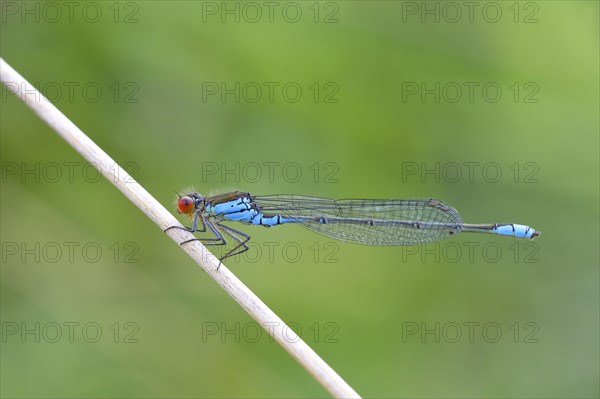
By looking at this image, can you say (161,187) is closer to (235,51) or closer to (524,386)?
(235,51)

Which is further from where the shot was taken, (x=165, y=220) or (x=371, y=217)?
(x=371, y=217)

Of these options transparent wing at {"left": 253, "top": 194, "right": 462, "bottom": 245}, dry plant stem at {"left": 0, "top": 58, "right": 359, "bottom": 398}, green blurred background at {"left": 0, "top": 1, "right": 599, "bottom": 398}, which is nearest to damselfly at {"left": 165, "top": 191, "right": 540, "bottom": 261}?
transparent wing at {"left": 253, "top": 194, "right": 462, "bottom": 245}

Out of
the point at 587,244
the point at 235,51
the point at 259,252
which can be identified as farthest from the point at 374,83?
the point at 587,244

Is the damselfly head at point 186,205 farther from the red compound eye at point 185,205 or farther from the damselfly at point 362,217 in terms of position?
the damselfly at point 362,217

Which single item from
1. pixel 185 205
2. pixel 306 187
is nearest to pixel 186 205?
pixel 185 205

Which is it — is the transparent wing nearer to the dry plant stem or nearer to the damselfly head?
the damselfly head

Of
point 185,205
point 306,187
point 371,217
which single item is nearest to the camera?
point 185,205

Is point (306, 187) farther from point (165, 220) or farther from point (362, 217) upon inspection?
point (165, 220)
